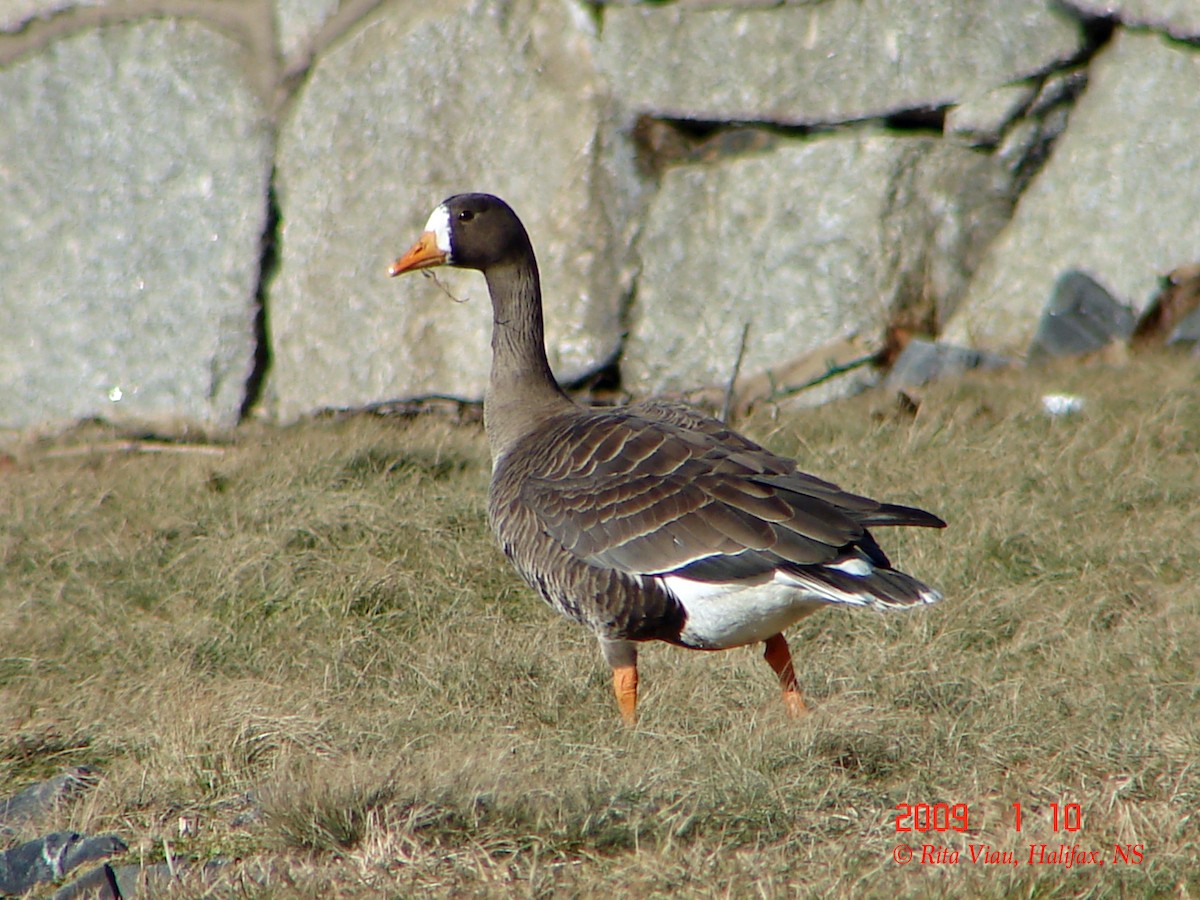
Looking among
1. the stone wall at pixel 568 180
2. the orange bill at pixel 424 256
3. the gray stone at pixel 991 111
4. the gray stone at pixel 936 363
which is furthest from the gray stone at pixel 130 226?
the gray stone at pixel 991 111

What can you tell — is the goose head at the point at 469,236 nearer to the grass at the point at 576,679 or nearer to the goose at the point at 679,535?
the goose at the point at 679,535

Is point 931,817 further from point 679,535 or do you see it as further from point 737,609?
point 679,535

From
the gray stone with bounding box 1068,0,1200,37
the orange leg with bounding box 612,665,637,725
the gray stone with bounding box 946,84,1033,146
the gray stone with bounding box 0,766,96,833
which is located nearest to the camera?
the gray stone with bounding box 0,766,96,833

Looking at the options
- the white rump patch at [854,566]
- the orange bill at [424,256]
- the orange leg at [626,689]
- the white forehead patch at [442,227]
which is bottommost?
the orange leg at [626,689]

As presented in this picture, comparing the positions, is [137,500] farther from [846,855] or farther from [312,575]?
[846,855]

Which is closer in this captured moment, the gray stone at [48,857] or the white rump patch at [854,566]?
the gray stone at [48,857]

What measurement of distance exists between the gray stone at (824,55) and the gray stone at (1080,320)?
1.10 metres

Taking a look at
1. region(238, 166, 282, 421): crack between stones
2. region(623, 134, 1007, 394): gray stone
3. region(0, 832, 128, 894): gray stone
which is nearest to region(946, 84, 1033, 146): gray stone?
region(623, 134, 1007, 394): gray stone

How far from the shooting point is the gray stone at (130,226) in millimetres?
7625

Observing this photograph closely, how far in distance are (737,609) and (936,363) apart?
10.5ft

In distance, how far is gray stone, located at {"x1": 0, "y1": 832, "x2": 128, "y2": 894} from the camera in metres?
3.41

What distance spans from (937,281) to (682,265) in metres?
1.31

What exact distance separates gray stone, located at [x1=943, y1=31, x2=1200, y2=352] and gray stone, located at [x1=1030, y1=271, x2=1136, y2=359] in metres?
0.09

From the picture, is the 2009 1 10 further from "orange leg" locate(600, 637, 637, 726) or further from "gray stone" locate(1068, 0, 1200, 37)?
"gray stone" locate(1068, 0, 1200, 37)
